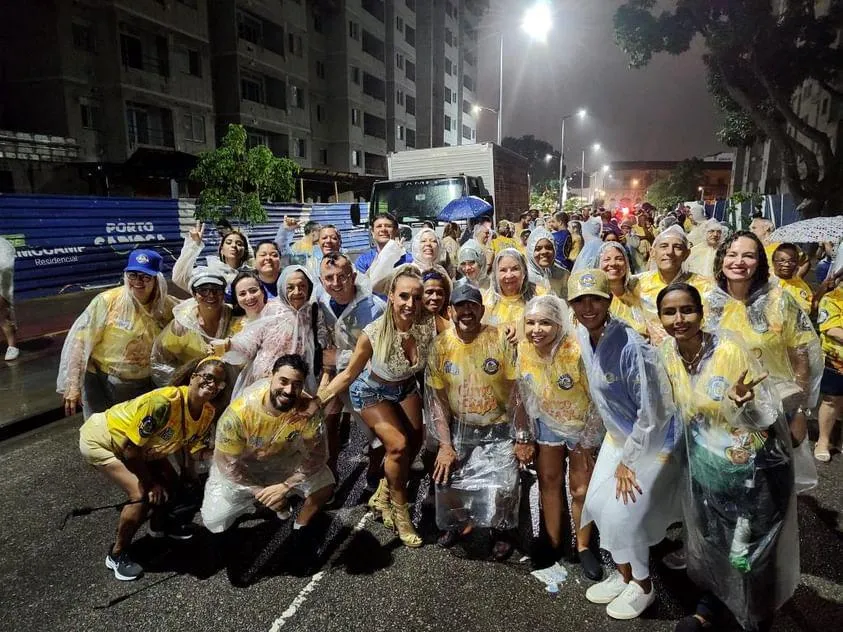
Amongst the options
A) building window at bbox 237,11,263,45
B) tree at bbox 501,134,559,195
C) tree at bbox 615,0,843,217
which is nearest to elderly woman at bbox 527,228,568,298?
tree at bbox 615,0,843,217

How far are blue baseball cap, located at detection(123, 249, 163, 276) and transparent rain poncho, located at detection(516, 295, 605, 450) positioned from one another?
257 cm

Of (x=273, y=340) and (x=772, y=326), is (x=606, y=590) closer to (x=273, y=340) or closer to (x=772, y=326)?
(x=772, y=326)

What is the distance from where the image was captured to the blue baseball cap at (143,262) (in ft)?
11.6

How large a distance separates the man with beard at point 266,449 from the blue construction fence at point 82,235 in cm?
705

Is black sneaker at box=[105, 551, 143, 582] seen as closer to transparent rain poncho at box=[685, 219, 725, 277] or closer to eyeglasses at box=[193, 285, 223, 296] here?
eyeglasses at box=[193, 285, 223, 296]

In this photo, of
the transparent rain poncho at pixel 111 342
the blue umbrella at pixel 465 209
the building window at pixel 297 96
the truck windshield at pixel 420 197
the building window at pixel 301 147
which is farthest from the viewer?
the building window at pixel 301 147

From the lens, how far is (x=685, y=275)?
4148 mm

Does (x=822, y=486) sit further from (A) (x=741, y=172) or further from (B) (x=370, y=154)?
(A) (x=741, y=172)

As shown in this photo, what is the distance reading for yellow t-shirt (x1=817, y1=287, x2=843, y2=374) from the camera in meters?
3.89

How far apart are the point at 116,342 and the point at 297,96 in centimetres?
3089

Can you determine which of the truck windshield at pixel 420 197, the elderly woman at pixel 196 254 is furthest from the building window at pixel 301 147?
the elderly woman at pixel 196 254

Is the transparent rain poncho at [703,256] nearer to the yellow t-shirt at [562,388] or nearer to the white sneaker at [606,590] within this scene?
the yellow t-shirt at [562,388]

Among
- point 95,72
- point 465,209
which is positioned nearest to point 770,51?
point 465,209

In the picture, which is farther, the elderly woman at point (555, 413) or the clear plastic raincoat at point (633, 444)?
the elderly woman at point (555, 413)
